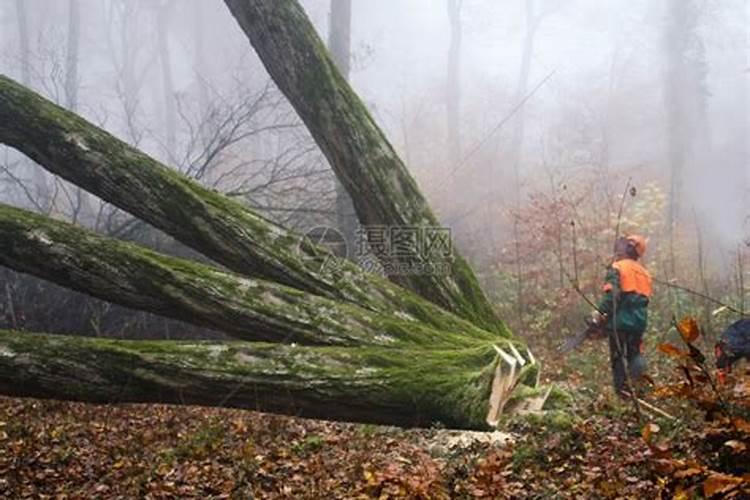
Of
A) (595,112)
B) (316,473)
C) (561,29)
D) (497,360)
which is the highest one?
(561,29)

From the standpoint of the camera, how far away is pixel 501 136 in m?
26.4

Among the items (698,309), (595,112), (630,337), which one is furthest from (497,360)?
(595,112)

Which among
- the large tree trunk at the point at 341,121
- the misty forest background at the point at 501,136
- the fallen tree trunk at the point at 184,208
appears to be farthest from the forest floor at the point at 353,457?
the misty forest background at the point at 501,136

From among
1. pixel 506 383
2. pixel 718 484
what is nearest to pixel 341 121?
pixel 506 383

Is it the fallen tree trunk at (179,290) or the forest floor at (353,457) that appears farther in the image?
the fallen tree trunk at (179,290)

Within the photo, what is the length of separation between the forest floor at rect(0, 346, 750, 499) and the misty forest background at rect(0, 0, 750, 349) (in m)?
3.08

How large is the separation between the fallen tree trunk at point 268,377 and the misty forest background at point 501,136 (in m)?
3.50

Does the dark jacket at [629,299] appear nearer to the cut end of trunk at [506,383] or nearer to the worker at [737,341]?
the cut end of trunk at [506,383]

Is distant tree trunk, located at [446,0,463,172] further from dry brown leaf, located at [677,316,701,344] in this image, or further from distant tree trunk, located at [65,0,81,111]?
dry brown leaf, located at [677,316,701,344]

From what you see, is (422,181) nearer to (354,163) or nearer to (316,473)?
(354,163)

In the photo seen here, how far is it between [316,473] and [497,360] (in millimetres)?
1758

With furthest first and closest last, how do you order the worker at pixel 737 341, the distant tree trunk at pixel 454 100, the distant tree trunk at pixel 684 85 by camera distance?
1. the distant tree trunk at pixel 454 100
2. the distant tree trunk at pixel 684 85
3. the worker at pixel 737 341

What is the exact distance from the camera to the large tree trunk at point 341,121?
724 cm

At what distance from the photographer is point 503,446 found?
4820 mm
